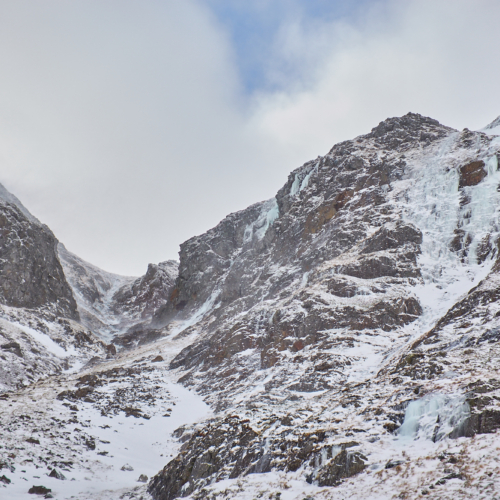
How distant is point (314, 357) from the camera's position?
3266 cm

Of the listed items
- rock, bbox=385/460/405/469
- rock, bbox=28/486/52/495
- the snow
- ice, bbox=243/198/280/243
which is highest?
ice, bbox=243/198/280/243

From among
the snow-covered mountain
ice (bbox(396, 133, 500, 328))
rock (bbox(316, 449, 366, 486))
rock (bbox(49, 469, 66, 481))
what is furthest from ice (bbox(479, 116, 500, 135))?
rock (bbox(49, 469, 66, 481))

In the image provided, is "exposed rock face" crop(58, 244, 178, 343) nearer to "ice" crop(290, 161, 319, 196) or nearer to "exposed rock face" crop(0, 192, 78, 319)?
"exposed rock face" crop(0, 192, 78, 319)

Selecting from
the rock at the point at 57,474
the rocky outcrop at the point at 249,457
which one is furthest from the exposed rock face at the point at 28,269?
the rocky outcrop at the point at 249,457

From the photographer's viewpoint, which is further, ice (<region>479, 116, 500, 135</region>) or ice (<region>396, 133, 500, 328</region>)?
ice (<region>479, 116, 500, 135</region>)

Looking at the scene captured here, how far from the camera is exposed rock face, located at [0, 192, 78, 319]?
7544 cm

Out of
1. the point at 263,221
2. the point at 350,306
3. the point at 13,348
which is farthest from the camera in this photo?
the point at 263,221

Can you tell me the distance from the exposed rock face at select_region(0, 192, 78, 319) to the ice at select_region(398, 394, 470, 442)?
74.6 meters

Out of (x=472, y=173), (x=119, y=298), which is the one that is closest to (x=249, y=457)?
(x=472, y=173)

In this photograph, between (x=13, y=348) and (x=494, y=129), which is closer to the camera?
(x=13, y=348)

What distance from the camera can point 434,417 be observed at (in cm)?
1276

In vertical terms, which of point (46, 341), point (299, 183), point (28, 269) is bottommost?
point (46, 341)

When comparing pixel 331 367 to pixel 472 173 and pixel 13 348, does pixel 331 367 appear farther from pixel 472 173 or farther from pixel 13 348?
pixel 13 348

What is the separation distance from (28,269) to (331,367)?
236ft
